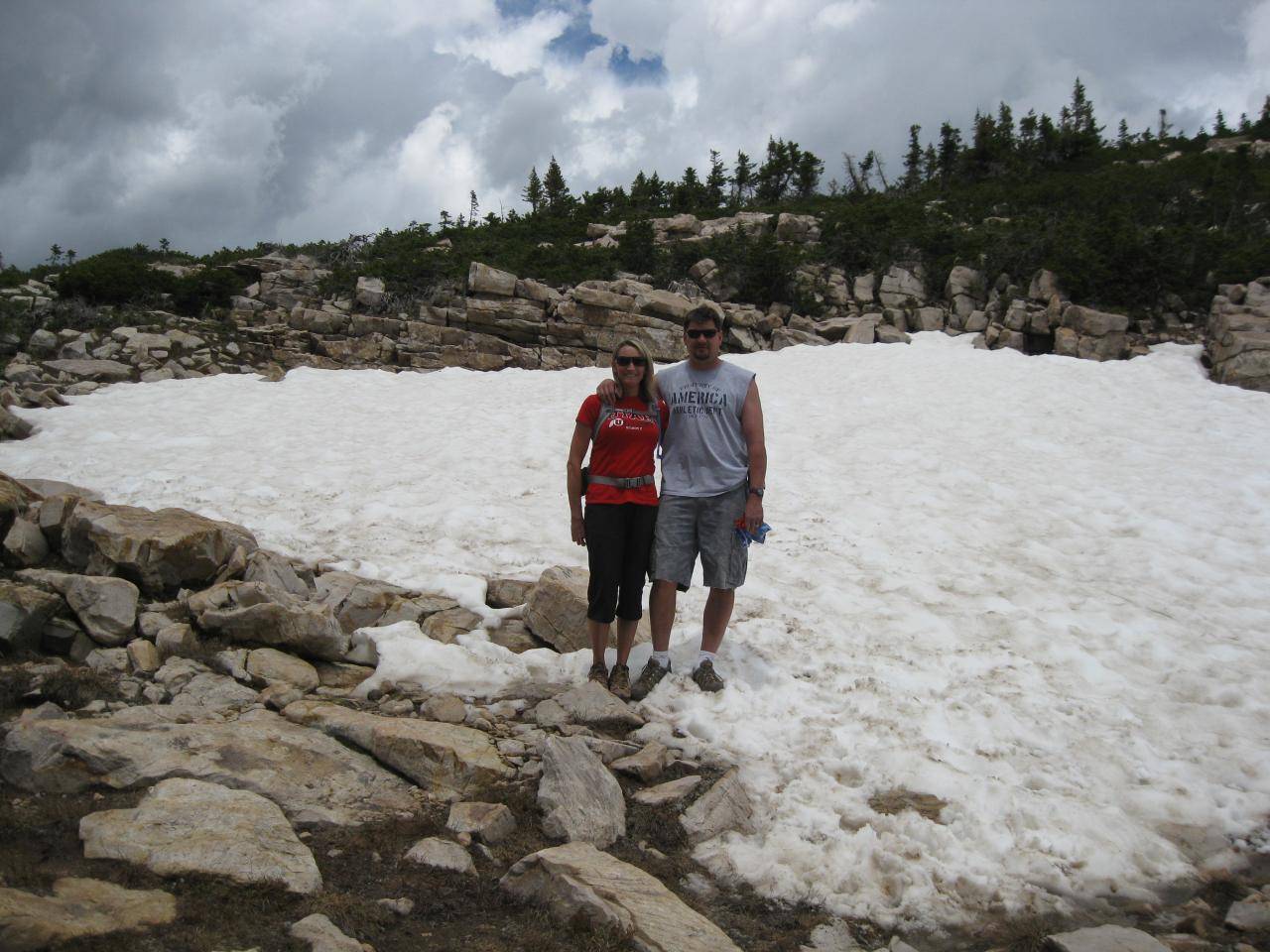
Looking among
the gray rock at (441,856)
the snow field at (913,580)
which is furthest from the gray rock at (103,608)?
the gray rock at (441,856)

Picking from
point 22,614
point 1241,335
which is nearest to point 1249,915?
point 22,614

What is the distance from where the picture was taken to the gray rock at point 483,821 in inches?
144

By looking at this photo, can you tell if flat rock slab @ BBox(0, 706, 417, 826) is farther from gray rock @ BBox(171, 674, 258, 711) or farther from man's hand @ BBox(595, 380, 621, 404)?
man's hand @ BBox(595, 380, 621, 404)

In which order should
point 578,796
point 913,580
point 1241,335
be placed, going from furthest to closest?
point 1241,335
point 913,580
point 578,796

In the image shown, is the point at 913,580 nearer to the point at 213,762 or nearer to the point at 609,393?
the point at 609,393

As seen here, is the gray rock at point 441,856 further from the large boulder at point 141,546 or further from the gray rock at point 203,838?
the large boulder at point 141,546

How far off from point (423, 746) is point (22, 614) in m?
3.18

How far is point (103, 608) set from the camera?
5340 mm

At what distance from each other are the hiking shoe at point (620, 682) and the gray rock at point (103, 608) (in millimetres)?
3617

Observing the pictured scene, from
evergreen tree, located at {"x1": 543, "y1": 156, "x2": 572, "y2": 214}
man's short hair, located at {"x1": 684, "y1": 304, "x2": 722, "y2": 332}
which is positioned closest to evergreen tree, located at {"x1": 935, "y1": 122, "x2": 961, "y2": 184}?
evergreen tree, located at {"x1": 543, "y1": 156, "x2": 572, "y2": 214}

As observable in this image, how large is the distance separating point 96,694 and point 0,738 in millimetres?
882

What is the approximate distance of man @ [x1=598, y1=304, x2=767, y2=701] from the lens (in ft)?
17.1

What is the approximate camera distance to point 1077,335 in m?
17.6

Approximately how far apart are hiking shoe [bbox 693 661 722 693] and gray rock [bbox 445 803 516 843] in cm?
181
